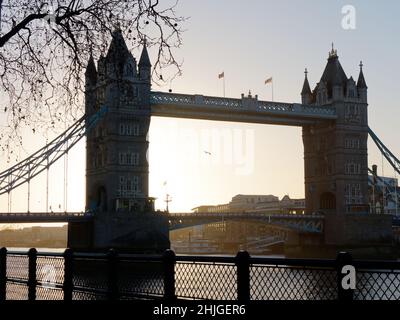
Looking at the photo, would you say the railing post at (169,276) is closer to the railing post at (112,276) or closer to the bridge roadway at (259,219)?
the railing post at (112,276)

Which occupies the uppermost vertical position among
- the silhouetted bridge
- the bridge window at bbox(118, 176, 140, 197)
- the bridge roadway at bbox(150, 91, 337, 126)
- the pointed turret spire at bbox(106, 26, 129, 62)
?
the bridge roadway at bbox(150, 91, 337, 126)

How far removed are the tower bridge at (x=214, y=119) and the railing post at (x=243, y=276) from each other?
143 feet

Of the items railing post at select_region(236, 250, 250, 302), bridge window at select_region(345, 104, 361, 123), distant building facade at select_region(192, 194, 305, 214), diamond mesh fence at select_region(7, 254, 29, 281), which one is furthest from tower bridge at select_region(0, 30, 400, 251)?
distant building facade at select_region(192, 194, 305, 214)

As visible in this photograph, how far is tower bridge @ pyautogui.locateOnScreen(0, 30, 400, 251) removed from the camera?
2466 inches

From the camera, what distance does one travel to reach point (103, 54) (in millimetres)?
9414

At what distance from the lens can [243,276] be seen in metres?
7.45

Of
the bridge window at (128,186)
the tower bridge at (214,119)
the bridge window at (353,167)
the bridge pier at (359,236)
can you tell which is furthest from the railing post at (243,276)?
the bridge window at (353,167)

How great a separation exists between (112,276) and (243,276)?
2508mm

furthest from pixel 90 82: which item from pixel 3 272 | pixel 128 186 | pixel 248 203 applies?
pixel 248 203

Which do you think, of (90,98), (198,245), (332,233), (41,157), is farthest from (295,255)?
(90,98)

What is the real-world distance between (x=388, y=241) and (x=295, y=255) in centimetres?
1059

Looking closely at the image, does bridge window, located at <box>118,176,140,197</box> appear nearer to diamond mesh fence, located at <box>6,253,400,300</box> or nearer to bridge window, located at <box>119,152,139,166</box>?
bridge window, located at <box>119,152,139,166</box>

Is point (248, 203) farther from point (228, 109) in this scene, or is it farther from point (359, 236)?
point (228, 109)
